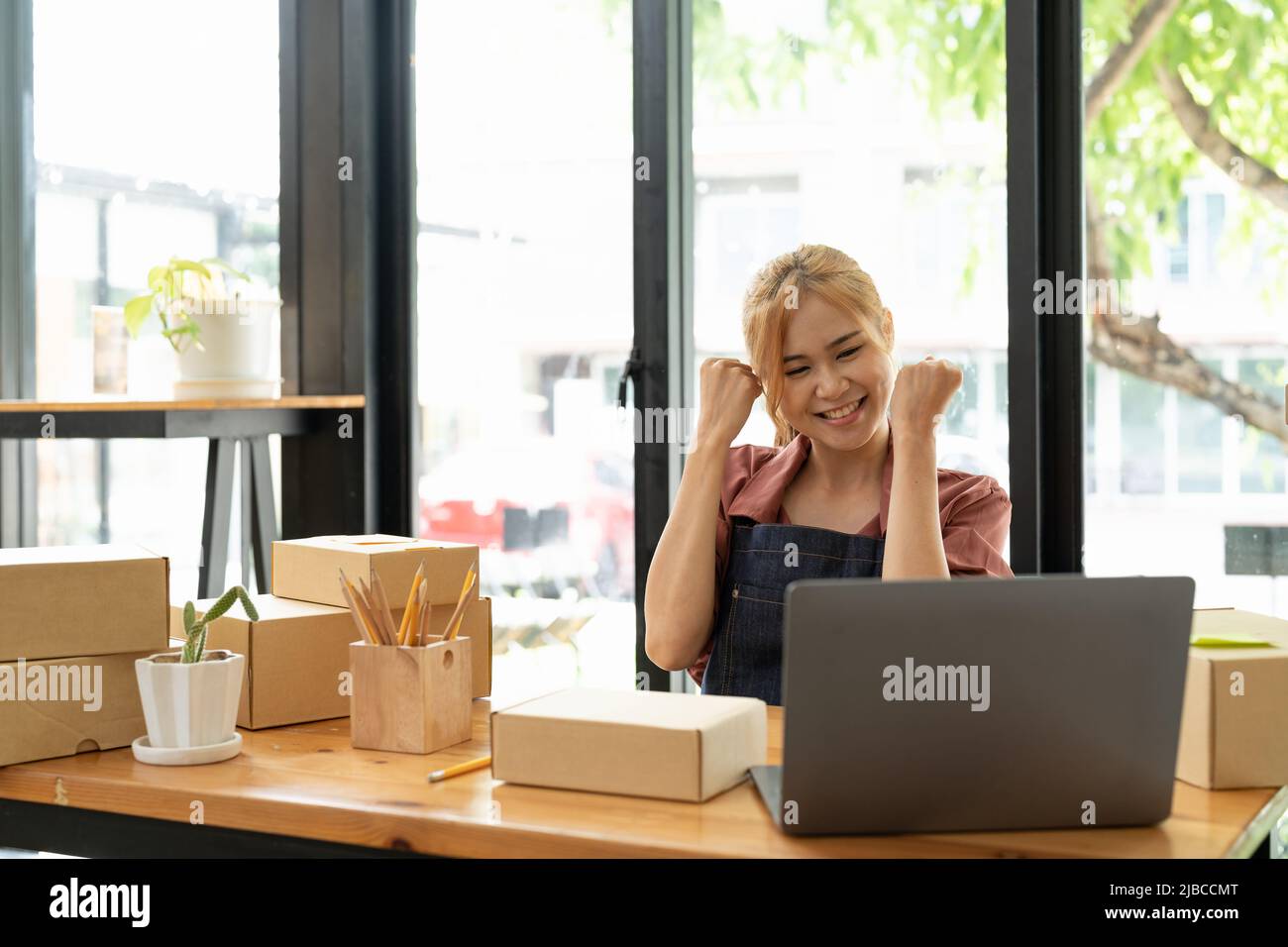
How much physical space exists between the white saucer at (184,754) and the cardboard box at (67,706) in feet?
0.22

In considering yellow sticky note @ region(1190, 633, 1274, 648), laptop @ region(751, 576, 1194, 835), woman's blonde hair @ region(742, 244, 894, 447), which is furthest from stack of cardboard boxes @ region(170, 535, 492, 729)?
yellow sticky note @ region(1190, 633, 1274, 648)

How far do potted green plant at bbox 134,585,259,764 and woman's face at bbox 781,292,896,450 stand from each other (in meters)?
0.90

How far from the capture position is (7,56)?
3377mm

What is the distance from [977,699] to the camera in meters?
1.08

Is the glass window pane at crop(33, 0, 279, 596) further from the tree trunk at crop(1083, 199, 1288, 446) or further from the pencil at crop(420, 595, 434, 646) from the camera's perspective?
the tree trunk at crop(1083, 199, 1288, 446)

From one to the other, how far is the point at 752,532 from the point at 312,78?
5.40 feet

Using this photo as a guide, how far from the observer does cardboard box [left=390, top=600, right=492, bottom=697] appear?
1.72m

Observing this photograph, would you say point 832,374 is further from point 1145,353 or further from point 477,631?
point 1145,353

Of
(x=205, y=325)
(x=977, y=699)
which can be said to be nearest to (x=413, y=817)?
(x=977, y=699)

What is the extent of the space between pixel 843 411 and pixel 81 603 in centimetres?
106

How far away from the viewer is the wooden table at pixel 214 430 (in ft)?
8.26

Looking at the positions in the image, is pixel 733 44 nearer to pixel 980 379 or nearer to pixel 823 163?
pixel 823 163

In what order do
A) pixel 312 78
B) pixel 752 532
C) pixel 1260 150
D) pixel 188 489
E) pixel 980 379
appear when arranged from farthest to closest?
pixel 188 489, pixel 312 78, pixel 980 379, pixel 1260 150, pixel 752 532
